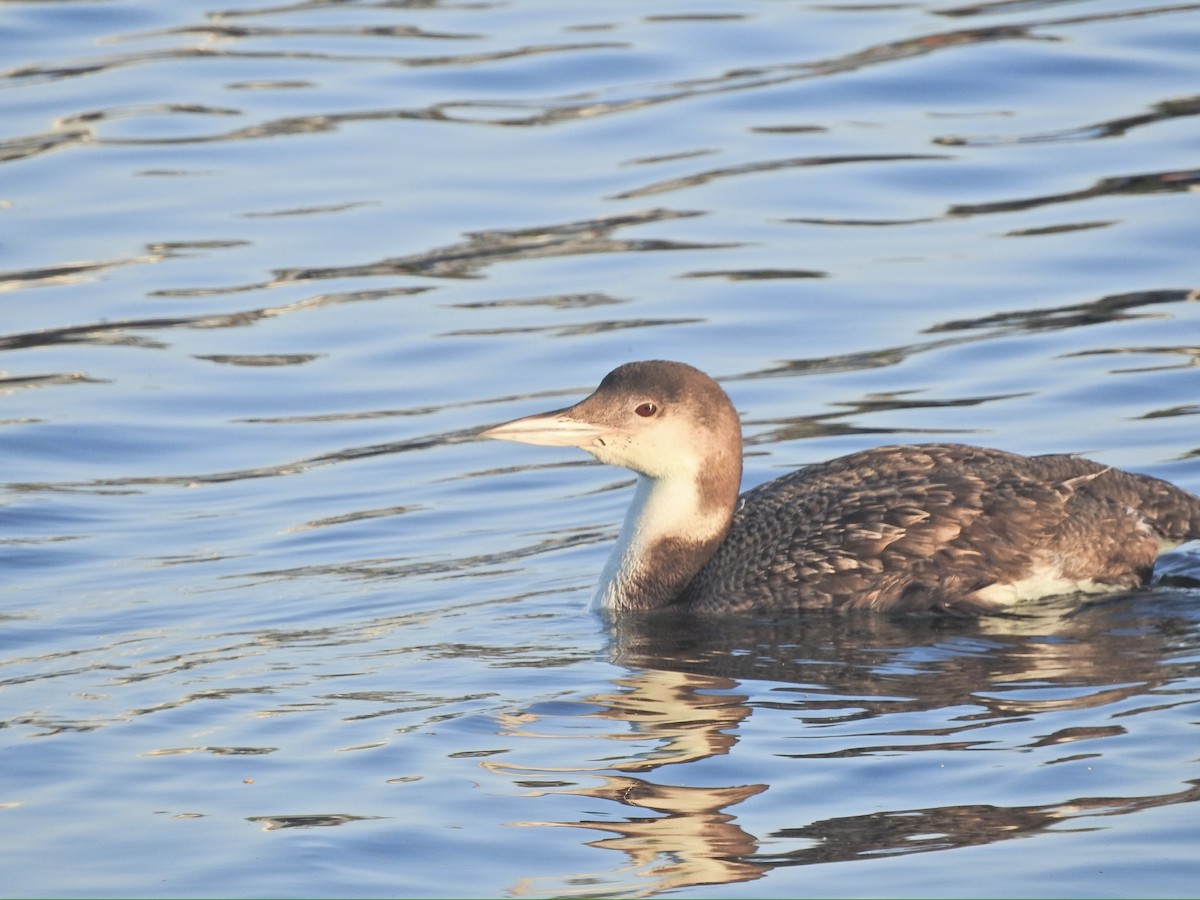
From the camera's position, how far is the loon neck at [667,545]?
827cm

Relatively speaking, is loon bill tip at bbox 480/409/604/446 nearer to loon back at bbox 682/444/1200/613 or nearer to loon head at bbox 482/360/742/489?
loon head at bbox 482/360/742/489

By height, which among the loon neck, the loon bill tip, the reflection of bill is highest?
the loon bill tip

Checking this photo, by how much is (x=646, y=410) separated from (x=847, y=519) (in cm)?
84

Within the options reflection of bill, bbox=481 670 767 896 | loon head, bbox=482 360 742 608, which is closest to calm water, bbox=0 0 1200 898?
reflection of bill, bbox=481 670 767 896

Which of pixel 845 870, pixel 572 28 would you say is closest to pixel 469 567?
pixel 845 870

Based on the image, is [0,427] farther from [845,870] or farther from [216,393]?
[845,870]

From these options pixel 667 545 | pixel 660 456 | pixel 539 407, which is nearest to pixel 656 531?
pixel 667 545

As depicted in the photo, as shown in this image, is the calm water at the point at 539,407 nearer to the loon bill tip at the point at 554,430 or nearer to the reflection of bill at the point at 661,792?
the reflection of bill at the point at 661,792

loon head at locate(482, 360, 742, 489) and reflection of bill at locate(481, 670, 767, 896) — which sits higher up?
loon head at locate(482, 360, 742, 489)

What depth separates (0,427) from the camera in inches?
434

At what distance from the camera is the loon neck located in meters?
8.27

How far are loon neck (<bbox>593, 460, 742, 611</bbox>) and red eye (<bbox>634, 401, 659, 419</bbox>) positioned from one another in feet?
0.94

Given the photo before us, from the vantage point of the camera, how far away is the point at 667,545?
8.30 meters

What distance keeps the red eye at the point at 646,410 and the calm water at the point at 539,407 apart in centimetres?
78
